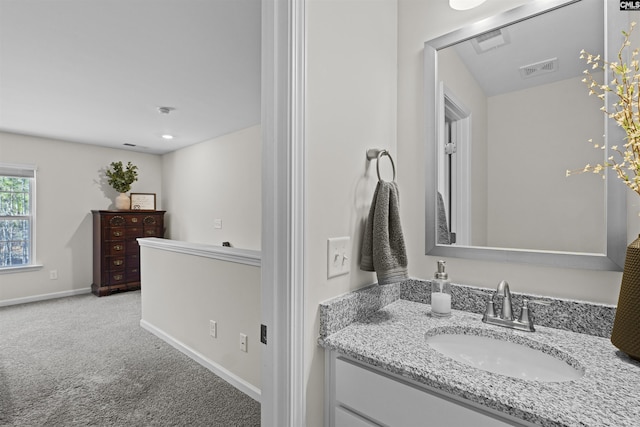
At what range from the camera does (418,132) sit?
4.26 feet

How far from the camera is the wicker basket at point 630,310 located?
0.74 meters

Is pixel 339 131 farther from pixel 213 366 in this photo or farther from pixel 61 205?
pixel 61 205

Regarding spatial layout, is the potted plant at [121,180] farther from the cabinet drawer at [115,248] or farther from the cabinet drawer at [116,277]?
the cabinet drawer at [116,277]

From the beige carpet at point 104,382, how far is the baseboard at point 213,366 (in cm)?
3

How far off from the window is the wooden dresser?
75 cm

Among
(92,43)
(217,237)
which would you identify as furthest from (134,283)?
(92,43)

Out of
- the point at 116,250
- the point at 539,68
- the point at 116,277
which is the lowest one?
the point at 116,277

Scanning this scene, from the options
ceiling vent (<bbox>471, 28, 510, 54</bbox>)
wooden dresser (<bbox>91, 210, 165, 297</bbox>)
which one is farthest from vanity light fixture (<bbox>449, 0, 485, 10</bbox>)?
wooden dresser (<bbox>91, 210, 165, 297</bbox>)

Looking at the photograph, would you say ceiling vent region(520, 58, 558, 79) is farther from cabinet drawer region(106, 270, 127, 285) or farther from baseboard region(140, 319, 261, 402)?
cabinet drawer region(106, 270, 127, 285)

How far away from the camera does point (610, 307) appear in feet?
2.95

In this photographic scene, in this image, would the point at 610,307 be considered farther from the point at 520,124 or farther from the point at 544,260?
the point at 520,124

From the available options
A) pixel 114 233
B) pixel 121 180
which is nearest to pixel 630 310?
pixel 114 233

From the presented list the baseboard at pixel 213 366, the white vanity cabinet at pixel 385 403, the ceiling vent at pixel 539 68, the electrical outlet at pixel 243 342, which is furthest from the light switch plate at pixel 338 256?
the baseboard at pixel 213 366

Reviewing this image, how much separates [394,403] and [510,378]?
278 millimetres
